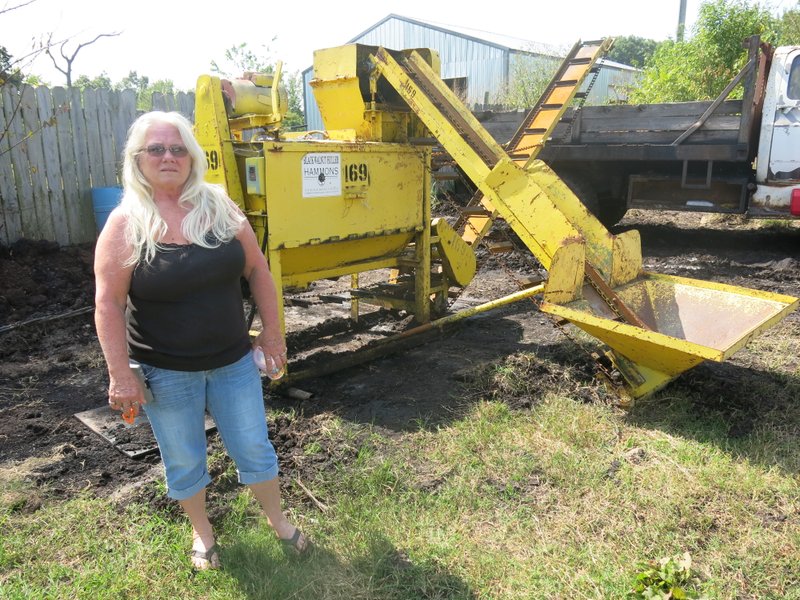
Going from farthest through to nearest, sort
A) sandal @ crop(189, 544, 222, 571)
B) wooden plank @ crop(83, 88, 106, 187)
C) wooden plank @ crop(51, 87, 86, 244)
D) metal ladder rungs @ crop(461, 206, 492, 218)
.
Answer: wooden plank @ crop(83, 88, 106, 187) < wooden plank @ crop(51, 87, 86, 244) < metal ladder rungs @ crop(461, 206, 492, 218) < sandal @ crop(189, 544, 222, 571)

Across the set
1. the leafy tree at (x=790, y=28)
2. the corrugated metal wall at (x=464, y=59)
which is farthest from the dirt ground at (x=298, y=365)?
the corrugated metal wall at (x=464, y=59)

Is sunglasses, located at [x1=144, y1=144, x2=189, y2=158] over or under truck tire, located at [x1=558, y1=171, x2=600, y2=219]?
over

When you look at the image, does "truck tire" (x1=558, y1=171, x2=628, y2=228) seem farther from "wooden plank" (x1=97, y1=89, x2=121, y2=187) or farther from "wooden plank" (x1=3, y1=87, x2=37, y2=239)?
"wooden plank" (x1=3, y1=87, x2=37, y2=239)

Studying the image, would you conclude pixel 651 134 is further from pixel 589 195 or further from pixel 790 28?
pixel 790 28

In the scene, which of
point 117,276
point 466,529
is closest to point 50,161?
point 117,276

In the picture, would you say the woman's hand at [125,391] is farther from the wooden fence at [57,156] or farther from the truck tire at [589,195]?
the truck tire at [589,195]

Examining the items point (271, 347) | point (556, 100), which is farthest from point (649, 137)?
point (271, 347)

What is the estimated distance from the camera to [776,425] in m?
3.61

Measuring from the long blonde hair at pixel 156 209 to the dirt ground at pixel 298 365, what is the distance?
1.49 meters

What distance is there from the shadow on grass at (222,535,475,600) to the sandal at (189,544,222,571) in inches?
1.5

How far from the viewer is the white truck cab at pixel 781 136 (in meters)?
7.12

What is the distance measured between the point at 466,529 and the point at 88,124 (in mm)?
7510

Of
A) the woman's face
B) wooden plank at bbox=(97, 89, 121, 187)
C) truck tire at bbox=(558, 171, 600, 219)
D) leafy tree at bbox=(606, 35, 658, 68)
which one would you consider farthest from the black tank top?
leafy tree at bbox=(606, 35, 658, 68)

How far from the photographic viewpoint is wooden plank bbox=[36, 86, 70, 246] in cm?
758
